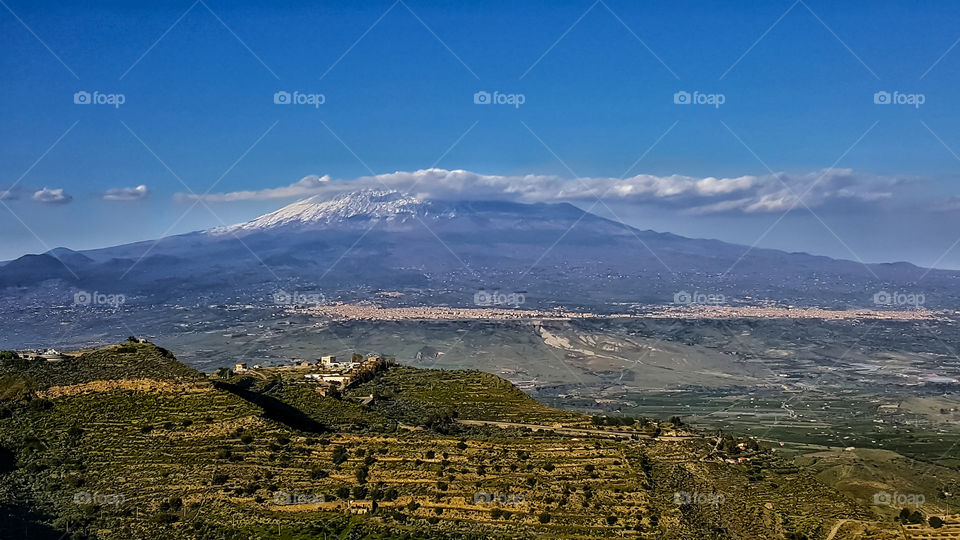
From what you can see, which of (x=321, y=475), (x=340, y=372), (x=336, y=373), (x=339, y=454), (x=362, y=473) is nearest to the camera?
(x=321, y=475)

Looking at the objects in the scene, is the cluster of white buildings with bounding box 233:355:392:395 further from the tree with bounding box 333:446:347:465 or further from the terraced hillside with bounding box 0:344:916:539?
the tree with bounding box 333:446:347:465

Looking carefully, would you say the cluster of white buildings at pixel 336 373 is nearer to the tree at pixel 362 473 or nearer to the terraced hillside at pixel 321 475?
the terraced hillside at pixel 321 475

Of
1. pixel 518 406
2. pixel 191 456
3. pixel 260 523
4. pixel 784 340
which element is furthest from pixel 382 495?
pixel 784 340

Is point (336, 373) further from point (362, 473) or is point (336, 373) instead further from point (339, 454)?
point (362, 473)

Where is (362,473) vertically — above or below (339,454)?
below

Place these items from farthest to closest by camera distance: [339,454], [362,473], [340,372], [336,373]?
[340,372]
[336,373]
[339,454]
[362,473]

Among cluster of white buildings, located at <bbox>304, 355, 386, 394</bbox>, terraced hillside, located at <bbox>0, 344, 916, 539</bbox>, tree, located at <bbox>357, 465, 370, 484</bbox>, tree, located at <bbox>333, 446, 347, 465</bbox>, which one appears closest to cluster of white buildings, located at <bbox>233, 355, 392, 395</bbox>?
cluster of white buildings, located at <bbox>304, 355, 386, 394</bbox>

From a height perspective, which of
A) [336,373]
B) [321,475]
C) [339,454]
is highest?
[336,373]

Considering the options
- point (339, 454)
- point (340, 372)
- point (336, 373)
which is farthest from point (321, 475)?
point (340, 372)
